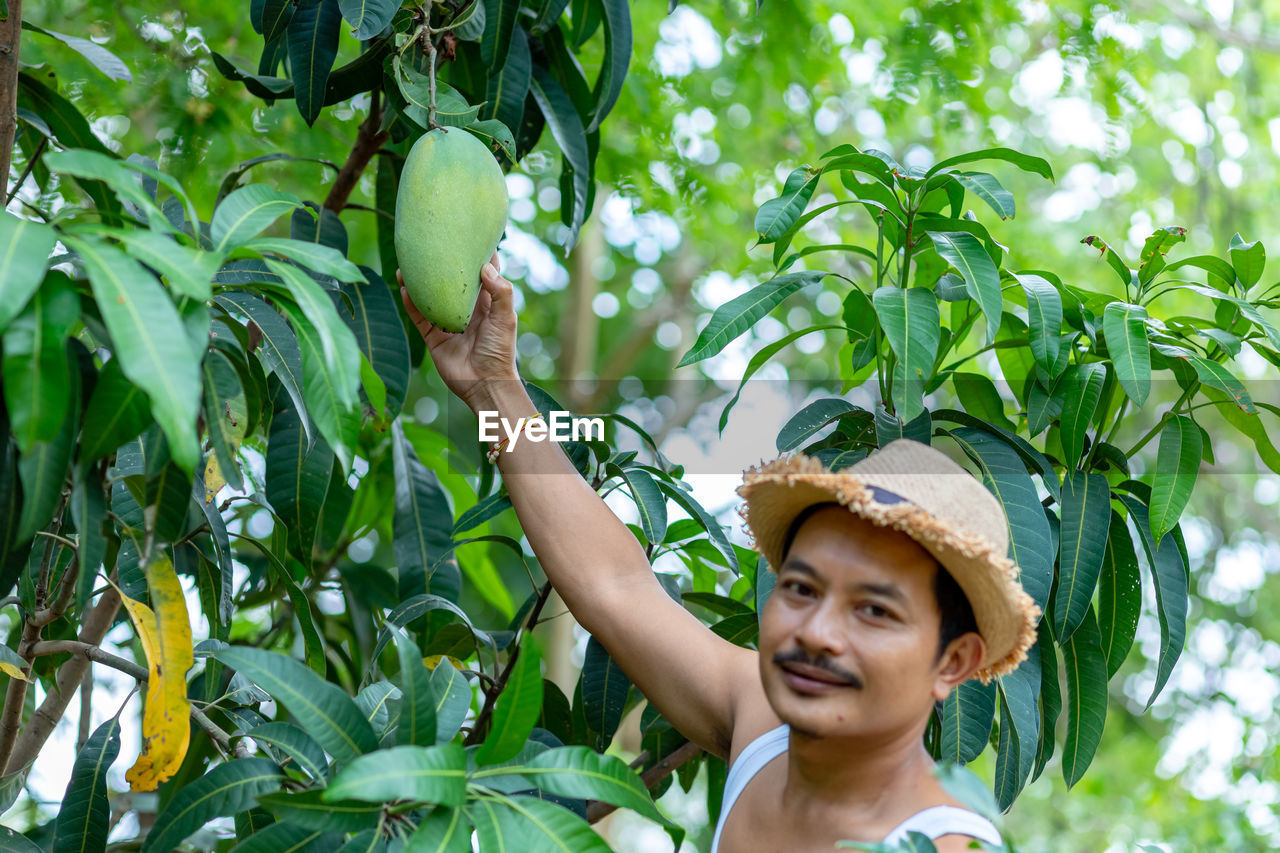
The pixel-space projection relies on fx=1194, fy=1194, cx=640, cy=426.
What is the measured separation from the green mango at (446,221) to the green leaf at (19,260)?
18.6 inches

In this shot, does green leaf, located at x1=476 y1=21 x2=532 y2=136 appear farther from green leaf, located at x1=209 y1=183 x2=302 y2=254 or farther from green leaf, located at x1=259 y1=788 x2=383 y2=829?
green leaf, located at x1=259 y1=788 x2=383 y2=829

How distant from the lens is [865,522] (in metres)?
1.25

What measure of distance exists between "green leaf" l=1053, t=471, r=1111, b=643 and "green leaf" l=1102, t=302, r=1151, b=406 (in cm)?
20

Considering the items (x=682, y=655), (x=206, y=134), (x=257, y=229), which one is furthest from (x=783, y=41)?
(x=257, y=229)

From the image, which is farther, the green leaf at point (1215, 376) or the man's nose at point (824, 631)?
the green leaf at point (1215, 376)

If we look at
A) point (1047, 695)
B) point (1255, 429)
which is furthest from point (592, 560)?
point (1255, 429)

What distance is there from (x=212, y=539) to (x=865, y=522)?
2.94 ft

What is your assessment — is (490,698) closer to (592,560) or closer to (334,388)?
(592,560)

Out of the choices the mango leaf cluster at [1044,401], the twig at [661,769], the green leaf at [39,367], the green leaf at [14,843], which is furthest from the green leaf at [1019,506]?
the green leaf at [14,843]

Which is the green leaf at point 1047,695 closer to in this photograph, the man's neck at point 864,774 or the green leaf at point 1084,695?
the green leaf at point 1084,695

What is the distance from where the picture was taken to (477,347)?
67.9 inches

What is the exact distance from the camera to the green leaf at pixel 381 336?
1896mm

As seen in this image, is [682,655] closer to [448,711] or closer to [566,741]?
[448,711]

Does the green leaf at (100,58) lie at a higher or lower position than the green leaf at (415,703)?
higher
